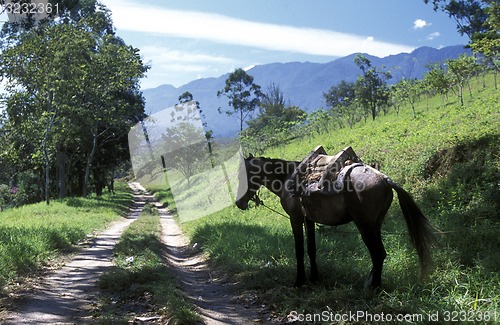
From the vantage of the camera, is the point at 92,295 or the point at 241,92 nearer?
the point at 92,295

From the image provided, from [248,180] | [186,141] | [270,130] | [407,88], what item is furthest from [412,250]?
[186,141]

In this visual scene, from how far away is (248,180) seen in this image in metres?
6.95

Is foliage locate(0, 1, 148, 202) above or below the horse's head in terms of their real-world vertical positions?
above

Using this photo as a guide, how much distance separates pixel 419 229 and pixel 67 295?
574 centimetres

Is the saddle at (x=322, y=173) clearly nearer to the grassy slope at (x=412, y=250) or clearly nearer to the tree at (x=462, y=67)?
the grassy slope at (x=412, y=250)

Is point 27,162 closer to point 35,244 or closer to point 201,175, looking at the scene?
point 201,175

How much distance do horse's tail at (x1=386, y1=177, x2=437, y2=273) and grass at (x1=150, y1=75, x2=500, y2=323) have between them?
1.22 feet

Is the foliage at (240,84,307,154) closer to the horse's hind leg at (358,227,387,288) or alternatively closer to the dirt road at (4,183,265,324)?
the dirt road at (4,183,265,324)

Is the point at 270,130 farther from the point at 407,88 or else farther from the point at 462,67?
the point at 462,67

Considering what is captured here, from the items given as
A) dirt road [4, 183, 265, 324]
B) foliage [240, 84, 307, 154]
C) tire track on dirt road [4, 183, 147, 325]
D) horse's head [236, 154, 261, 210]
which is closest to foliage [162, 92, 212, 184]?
foliage [240, 84, 307, 154]

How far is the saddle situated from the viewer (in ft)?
17.7

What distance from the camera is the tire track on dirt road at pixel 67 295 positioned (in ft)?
17.4

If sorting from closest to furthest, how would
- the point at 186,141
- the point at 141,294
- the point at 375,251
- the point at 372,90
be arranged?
the point at 375,251
the point at 141,294
the point at 372,90
the point at 186,141

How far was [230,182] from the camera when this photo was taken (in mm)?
22406
